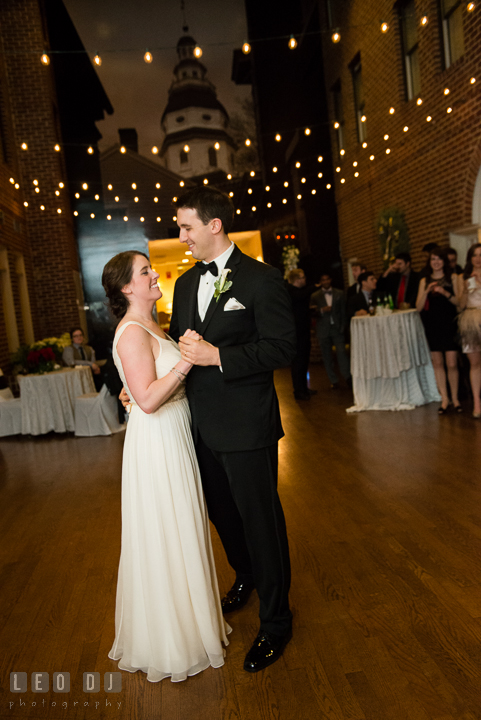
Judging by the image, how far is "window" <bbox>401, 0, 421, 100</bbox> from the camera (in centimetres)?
922

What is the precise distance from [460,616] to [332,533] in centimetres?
110

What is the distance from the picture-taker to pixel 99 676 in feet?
7.66

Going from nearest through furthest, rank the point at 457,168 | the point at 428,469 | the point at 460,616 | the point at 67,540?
the point at 460,616 → the point at 67,540 → the point at 428,469 → the point at 457,168

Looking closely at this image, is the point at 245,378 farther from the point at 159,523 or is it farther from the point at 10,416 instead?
the point at 10,416

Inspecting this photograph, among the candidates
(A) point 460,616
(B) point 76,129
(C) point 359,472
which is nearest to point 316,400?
(C) point 359,472

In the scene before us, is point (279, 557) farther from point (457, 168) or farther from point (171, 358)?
point (457, 168)

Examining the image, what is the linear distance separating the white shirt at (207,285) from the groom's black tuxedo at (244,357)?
0.02 metres

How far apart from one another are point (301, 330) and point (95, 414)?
9.72ft

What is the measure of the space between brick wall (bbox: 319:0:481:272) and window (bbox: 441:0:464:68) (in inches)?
3.7

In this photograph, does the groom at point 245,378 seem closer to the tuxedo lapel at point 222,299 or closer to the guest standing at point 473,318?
the tuxedo lapel at point 222,299

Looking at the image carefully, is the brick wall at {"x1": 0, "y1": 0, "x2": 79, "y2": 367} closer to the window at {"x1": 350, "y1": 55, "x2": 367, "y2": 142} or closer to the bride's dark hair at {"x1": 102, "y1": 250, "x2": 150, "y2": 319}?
the window at {"x1": 350, "y1": 55, "x2": 367, "y2": 142}

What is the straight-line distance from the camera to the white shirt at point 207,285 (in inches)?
91.2

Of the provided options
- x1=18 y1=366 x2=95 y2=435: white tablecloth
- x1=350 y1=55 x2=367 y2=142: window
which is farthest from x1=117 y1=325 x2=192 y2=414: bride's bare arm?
x1=350 y1=55 x2=367 y2=142: window

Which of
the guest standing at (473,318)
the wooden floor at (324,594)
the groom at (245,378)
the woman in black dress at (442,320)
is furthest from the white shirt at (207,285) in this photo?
the woman in black dress at (442,320)
